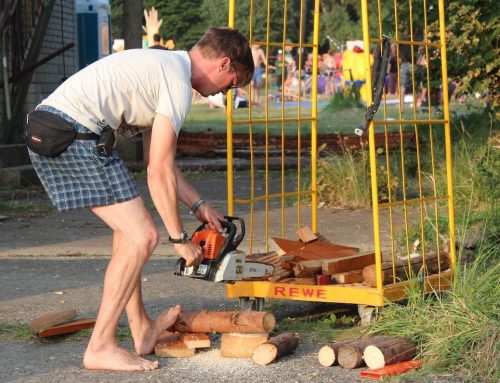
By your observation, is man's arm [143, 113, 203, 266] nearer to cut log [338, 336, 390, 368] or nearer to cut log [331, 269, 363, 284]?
cut log [338, 336, 390, 368]

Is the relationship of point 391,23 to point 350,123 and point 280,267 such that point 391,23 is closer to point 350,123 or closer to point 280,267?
point 280,267

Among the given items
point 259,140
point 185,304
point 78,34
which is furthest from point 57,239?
point 78,34

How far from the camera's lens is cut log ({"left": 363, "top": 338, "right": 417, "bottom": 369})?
5.36 m

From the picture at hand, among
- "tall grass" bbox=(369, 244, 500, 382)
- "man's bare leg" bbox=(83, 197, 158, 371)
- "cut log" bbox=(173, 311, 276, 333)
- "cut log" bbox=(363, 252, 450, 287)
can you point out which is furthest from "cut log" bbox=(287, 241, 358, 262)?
→ "man's bare leg" bbox=(83, 197, 158, 371)

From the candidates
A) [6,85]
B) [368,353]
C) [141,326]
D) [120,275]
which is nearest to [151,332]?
[141,326]

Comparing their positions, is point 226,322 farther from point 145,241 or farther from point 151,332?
point 145,241

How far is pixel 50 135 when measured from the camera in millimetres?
5336

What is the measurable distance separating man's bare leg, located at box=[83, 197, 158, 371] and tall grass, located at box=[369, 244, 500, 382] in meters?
1.26

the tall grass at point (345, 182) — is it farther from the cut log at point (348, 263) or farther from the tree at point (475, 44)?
the cut log at point (348, 263)

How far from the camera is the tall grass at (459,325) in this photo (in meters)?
5.26

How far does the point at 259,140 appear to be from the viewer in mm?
17312

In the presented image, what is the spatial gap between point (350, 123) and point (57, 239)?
565 inches

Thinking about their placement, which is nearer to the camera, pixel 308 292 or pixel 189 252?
pixel 189 252

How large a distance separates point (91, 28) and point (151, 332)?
565 inches
